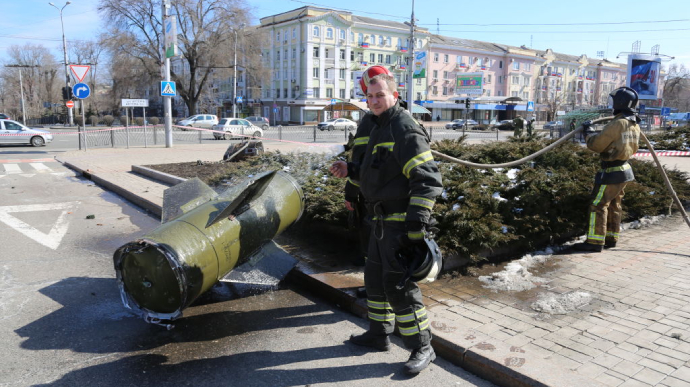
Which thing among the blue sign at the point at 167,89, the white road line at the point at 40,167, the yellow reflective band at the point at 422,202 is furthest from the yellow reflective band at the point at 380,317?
the blue sign at the point at 167,89

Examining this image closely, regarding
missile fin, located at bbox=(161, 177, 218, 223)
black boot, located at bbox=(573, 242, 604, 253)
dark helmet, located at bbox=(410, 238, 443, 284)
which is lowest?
black boot, located at bbox=(573, 242, 604, 253)

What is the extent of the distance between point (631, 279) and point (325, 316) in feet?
10.1

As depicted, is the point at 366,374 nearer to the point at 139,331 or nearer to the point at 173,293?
the point at 173,293

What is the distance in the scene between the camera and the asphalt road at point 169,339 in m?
3.27

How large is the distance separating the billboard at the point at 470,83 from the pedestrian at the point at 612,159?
66836 mm

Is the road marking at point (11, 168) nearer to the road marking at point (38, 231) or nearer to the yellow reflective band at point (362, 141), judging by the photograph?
the road marking at point (38, 231)

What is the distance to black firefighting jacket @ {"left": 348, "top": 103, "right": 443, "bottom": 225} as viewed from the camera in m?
3.04

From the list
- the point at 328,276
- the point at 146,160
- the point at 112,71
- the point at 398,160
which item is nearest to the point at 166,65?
the point at 146,160

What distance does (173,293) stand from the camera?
366cm

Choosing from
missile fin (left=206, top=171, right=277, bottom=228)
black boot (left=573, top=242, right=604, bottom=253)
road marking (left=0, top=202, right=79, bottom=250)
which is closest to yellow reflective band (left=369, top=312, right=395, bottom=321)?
missile fin (left=206, top=171, right=277, bottom=228)

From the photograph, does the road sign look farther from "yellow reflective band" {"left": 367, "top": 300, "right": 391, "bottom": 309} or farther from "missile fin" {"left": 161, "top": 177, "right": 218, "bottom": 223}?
"yellow reflective band" {"left": 367, "top": 300, "right": 391, "bottom": 309}

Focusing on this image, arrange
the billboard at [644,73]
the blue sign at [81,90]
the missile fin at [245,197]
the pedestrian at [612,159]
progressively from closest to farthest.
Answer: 1. the missile fin at [245,197]
2. the pedestrian at [612,159]
3. the blue sign at [81,90]
4. the billboard at [644,73]

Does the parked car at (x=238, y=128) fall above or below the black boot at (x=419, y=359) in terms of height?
above

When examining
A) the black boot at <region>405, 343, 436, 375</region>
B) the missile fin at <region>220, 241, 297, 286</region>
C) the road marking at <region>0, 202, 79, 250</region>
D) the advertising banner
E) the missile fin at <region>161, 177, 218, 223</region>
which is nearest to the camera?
the black boot at <region>405, 343, 436, 375</region>
